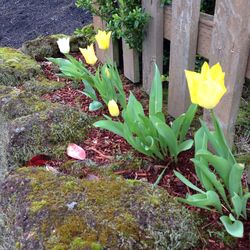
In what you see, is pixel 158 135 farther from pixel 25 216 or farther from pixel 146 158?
pixel 25 216

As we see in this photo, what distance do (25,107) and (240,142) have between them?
47.9 inches

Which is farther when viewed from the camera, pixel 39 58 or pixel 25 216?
pixel 39 58

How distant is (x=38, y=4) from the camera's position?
6367 millimetres

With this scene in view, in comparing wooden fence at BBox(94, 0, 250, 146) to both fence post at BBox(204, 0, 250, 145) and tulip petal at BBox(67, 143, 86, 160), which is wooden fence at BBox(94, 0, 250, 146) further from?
tulip petal at BBox(67, 143, 86, 160)

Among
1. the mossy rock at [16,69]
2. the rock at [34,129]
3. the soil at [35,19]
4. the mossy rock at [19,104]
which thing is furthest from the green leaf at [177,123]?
the soil at [35,19]

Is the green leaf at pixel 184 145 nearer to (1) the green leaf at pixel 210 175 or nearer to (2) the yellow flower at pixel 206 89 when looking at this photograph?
(1) the green leaf at pixel 210 175

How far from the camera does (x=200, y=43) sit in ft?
6.10

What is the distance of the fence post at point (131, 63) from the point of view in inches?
98.3

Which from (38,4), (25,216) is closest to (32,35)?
(38,4)

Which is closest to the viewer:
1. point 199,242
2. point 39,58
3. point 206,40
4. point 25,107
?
point 199,242

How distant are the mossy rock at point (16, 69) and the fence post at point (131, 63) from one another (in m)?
0.72

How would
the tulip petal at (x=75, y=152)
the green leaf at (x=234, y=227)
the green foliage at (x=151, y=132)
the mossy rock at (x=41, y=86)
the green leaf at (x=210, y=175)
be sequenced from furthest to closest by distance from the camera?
the mossy rock at (x=41, y=86), the tulip petal at (x=75, y=152), the green foliage at (x=151, y=132), the green leaf at (x=210, y=175), the green leaf at (x=234, y=227)

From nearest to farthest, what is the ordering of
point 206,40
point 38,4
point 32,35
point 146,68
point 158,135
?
1. point 158,135
2. point 206,40
3. point 146,68
4. point 32,35
5. point 38,4

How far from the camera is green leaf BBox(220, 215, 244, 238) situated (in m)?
1.22
